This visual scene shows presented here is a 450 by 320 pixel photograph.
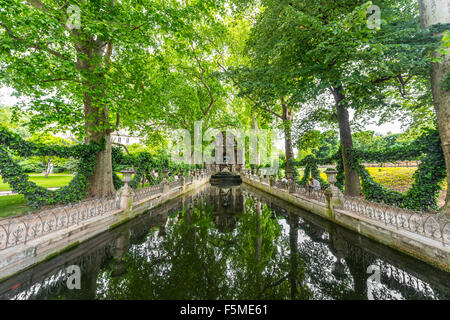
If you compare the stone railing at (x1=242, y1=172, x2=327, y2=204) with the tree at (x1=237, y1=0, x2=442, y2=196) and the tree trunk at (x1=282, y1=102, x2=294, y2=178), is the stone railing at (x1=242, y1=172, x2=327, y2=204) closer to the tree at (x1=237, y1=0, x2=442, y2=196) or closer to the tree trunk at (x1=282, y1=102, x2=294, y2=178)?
the tree trunk at (x1=282, y1=102, x2=294, y2=178)

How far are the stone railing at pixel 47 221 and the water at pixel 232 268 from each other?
2.58 ft

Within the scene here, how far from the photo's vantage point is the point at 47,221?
5.30 metres

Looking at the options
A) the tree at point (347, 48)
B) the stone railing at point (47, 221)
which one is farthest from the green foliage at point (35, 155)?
the tree at point (347, 48)

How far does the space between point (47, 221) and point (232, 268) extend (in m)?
6.15

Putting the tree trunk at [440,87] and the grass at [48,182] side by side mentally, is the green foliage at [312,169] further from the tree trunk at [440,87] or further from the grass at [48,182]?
the grass at [48,182]

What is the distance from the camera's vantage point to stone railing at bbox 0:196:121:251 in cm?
373

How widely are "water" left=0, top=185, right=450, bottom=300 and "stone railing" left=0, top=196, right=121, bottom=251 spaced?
787 millimetres

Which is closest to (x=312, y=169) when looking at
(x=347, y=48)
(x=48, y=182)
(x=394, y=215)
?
(x=394, y=215)

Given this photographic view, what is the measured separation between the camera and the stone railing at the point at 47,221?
3734 mm

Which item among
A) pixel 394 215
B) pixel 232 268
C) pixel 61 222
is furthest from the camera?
pixel 394 215

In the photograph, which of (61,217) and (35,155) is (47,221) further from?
(35,155)

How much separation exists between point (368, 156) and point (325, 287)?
27.2 ft
